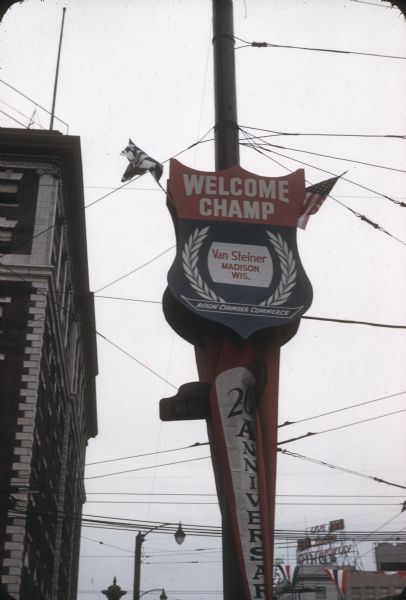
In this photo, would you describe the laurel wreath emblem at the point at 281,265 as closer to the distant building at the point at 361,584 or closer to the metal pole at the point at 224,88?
the metal pole at the point at 224,88

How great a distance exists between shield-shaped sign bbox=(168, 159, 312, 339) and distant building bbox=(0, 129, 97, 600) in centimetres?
1252

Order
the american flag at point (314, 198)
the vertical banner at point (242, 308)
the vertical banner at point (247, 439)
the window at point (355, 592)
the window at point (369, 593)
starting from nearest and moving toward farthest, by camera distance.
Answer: the vertical banner at point (247, 439) → the vertical banner at point (242, 308) → the american flag at point (314, 198) → the window at point (355, 592) → the window at point (369, 593)

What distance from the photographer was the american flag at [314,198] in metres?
19.1

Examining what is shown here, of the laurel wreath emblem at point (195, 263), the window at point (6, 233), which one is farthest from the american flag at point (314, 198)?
the window at point (6, 233)

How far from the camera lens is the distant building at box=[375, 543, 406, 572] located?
12619cm

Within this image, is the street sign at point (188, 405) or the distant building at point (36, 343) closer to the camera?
the street sign at point (188, 405)

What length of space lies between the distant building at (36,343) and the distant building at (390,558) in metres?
88.9

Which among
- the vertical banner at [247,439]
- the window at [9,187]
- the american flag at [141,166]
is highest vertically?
the window at [9,187]

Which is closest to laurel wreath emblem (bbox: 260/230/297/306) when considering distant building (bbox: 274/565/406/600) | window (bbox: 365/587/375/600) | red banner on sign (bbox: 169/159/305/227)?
red banner on sign (bbox: 169/159/305/227)

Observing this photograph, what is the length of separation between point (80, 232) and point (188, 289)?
30.0 metres

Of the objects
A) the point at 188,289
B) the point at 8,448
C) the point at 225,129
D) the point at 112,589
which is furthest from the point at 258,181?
the point at 8,448

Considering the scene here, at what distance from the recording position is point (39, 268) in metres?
34.5

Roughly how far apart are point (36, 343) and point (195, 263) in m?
17.3

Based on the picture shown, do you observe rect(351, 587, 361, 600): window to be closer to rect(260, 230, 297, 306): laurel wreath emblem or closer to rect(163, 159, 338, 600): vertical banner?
rect(163, 159, 338, 600): vertical banner
